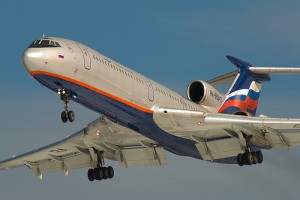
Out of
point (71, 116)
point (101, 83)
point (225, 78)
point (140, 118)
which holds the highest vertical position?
point (225, 78)

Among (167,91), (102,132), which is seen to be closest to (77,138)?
(102,132)

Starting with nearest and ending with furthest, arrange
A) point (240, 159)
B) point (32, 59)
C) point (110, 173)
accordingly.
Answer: point (32, 59)
point (240, 159)
point (110, 173)

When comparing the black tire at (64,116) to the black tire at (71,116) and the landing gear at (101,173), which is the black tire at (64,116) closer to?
the black tire at (71,116)

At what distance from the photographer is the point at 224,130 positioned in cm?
3431

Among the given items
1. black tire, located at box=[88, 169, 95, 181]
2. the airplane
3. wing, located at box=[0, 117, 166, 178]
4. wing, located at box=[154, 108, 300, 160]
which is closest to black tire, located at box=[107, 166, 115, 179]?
the airplane

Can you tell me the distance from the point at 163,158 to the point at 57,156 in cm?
544

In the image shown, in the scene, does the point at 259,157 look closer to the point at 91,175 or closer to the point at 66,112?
the point at 91,175

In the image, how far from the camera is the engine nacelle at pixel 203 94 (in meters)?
36.6

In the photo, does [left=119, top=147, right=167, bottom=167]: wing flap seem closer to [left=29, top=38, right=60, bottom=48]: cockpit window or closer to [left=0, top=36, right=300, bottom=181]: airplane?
[left=0, top=36, right=300, bottom=181]: airplane

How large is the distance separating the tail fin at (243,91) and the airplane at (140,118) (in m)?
0.05

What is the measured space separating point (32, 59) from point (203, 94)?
29.4ft

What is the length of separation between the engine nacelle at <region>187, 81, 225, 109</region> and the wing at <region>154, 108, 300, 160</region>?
212cm

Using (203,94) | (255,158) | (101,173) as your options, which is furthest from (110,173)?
(255,158)

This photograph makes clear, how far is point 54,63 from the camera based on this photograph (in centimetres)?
3050
